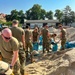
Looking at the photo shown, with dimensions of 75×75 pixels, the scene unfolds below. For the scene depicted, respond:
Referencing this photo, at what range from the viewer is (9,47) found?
5.73 m

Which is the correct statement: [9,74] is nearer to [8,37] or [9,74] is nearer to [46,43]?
[8,37]

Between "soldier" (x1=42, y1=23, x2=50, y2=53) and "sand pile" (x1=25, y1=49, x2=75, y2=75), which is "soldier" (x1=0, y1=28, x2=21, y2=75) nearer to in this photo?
"sand pile" (x1=25, y1=49, x2=75, y2=75)

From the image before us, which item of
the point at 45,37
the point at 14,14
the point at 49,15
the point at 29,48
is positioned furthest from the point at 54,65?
the point at 49,15

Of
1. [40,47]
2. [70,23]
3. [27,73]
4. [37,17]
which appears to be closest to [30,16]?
[37,17]

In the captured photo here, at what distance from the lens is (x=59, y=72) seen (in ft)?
26.0

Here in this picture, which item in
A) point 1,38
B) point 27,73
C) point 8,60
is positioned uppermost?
point 1,38

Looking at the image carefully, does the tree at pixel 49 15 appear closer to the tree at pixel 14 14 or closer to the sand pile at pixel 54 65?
the tree at pixel 14 14

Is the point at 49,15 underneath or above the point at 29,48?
above

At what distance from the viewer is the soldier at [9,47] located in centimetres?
526

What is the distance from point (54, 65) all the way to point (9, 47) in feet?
15.3

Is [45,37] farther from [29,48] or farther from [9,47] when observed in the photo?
[9,47]

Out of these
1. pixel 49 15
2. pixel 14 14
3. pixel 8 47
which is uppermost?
pixel 14 14

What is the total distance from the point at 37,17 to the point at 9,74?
90.7 metres

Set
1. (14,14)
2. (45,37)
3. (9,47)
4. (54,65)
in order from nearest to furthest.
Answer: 1. (9,47)
2. (54,65)
3. (45,37)
4. (14,14)
